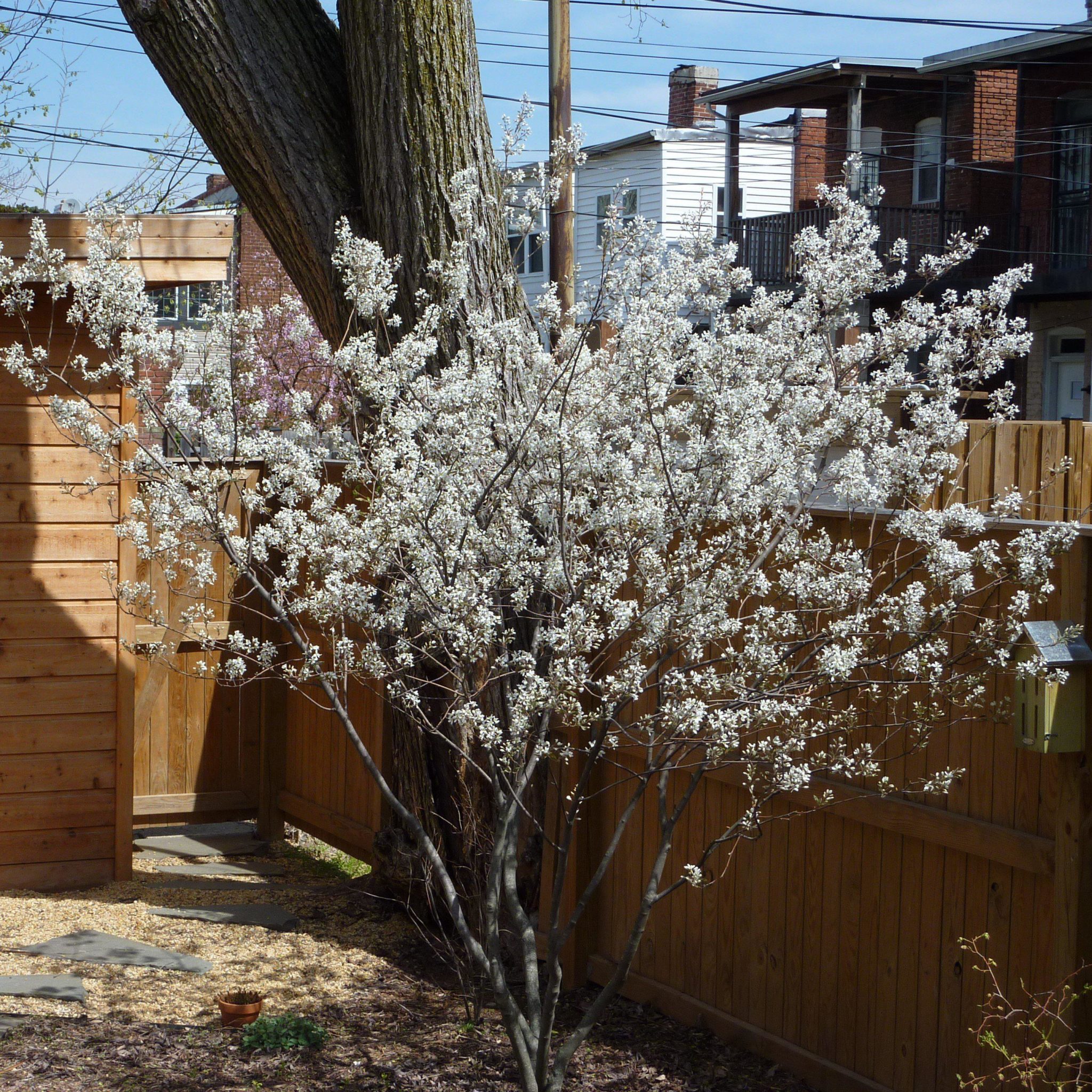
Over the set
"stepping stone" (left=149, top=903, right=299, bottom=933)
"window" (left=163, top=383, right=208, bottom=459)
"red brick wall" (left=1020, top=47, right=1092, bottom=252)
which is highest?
"red brick wall" (left=1020, top=47, right=1092, bottom=252)

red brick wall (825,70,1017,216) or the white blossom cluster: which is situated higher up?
red brick wall (825,70,1017,216)

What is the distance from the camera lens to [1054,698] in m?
2.85

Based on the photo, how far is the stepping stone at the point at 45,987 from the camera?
4.28 metres

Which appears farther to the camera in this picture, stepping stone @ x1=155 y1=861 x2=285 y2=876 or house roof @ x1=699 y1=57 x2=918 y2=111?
house roof @ x1=699 y1=57 x2=918 y2=111

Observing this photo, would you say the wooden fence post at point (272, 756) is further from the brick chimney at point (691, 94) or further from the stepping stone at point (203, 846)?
the brick chimney at point (691, 94)

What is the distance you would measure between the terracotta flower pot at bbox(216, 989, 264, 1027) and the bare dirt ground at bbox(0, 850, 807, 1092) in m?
0.05

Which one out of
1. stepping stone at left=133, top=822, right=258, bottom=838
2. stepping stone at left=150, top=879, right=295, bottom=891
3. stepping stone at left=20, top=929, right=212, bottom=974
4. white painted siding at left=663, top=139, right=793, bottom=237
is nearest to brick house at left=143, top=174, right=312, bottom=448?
white painted siding at left=663, top=139, right=793, bottom=237

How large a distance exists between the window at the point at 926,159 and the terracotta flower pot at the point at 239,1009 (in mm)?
19054

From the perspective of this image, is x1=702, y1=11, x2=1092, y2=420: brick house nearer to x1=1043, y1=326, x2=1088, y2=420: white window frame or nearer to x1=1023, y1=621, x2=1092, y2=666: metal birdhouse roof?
x1=1043, y1=326, x2=1088, y2=420: white window frame

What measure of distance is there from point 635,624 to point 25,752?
397 cm

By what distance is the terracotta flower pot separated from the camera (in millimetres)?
4070

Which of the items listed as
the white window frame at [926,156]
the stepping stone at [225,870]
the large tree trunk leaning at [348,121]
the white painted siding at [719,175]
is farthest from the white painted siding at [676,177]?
the large tree trunk leaning at [348,121]

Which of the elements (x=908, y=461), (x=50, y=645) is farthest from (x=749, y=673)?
(x=50, y=645)

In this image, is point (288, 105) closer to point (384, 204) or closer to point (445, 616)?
point (384, 204)
